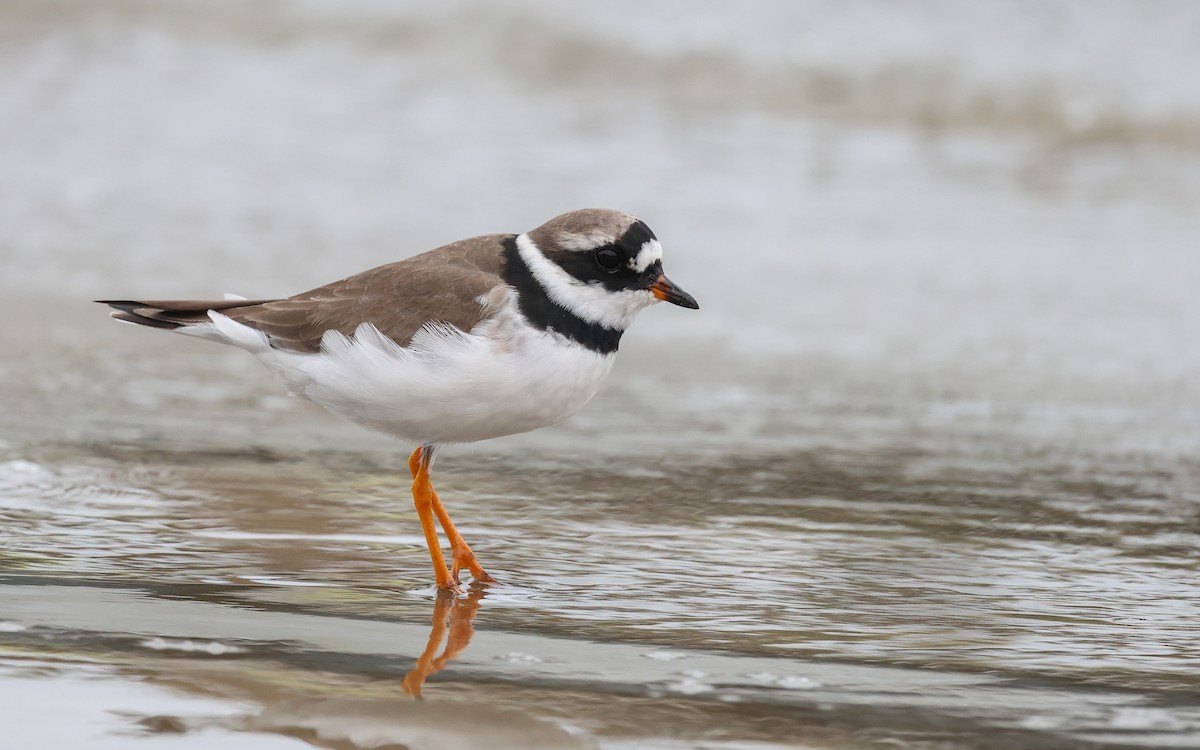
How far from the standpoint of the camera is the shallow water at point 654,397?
344cm

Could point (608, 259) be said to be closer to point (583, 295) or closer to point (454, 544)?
point (583, 295)

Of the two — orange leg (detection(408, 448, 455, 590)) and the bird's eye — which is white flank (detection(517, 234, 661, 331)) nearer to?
the bird's eye

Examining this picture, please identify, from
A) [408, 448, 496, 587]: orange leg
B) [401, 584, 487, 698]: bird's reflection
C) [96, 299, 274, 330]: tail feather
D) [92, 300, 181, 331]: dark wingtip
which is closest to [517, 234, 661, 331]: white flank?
[408, 448, 496, 587]: orange leg

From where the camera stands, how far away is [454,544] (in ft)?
14.7

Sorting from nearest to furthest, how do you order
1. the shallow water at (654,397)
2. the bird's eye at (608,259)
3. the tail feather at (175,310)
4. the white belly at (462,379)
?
the shallow water at (654,397)
the white belly at (462,379)
the bird's eye at (608,259)
the tail feather at (175,310)

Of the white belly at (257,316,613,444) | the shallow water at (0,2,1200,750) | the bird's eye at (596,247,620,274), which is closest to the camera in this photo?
Result: the shallow water at (0,2,1200,750)

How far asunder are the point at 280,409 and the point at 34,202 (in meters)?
4.29

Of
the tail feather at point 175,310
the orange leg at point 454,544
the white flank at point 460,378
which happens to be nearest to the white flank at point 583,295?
the white flank at point 460,378

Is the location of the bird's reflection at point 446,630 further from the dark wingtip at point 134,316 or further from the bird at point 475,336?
the dark wingtip at point 134,316

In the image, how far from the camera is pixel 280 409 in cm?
662

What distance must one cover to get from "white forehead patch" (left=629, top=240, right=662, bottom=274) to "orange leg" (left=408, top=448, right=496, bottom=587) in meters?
0.89

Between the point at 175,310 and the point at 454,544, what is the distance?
124cm

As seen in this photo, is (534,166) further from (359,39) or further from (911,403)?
(911,403)

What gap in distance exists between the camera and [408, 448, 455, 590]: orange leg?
4.30m
